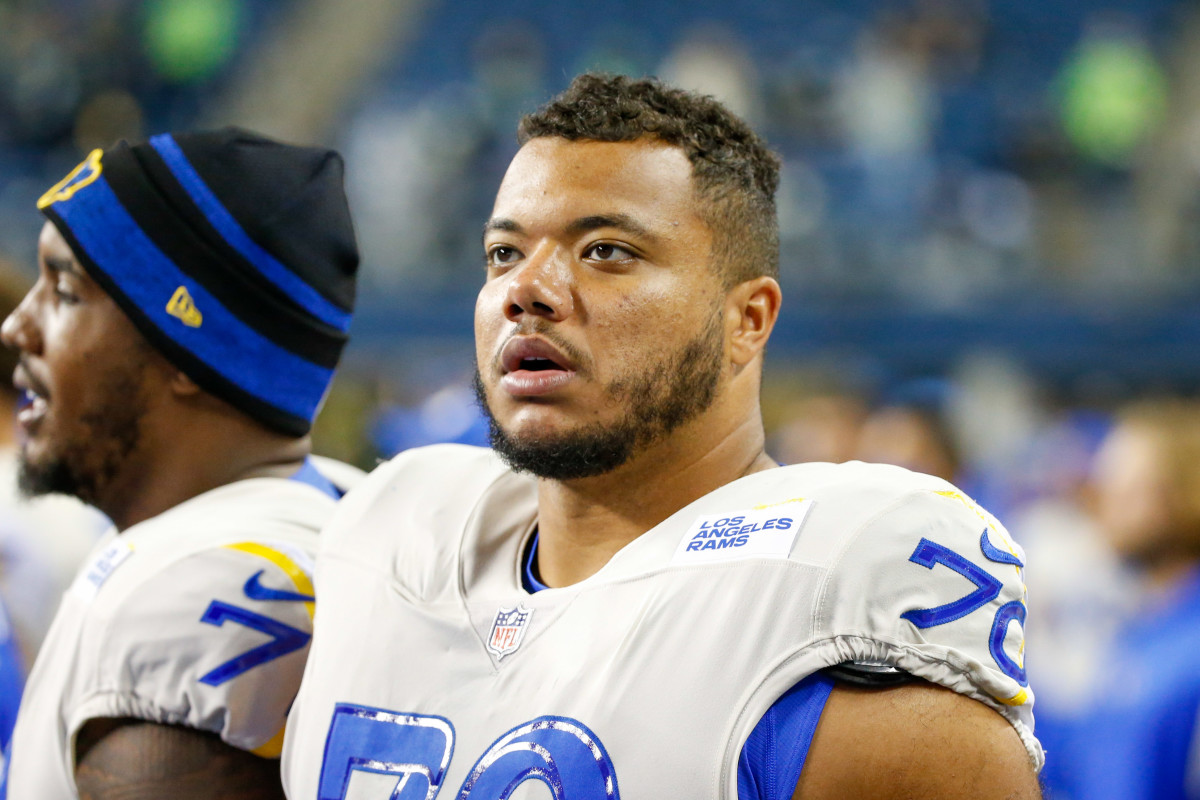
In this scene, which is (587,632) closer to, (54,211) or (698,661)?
(698,661)

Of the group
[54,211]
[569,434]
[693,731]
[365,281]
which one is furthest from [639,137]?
[365,281]

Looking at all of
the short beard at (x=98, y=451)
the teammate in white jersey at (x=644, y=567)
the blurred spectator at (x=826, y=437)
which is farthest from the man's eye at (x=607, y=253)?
the blurred spectator at (x=826, y=437)

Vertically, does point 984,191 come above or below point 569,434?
above

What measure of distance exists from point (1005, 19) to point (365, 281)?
19.8ft

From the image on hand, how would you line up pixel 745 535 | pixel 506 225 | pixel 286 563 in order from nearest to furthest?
1. pixel 745 535
2. pixel 506 225
3. pixel 286 563

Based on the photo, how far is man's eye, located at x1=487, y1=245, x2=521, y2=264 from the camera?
172 centimetres

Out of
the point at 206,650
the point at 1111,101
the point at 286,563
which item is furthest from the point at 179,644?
the point at 1111,101

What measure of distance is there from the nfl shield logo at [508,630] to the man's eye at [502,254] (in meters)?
0.49

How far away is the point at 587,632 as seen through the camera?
4.87 feet

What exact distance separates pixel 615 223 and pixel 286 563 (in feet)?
2.44

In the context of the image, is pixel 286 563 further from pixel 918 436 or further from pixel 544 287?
pixel 918 436

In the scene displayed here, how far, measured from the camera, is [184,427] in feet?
6.86

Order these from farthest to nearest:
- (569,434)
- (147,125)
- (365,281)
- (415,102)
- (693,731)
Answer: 1. (415,102)
2. (147,125)
3. (365,281)
4. (569,434)
5. (693,731)

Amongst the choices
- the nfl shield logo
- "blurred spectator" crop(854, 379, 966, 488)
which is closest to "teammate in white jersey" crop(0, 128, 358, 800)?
the nfl shield logo
